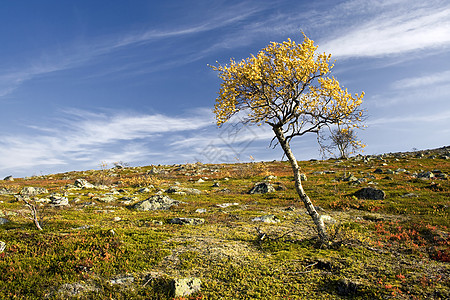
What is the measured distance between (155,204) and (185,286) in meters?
16.4

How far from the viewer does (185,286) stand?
855cm

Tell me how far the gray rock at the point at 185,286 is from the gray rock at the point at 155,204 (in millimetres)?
15395

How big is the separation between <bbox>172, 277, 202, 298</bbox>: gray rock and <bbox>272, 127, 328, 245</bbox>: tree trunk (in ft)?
20.7

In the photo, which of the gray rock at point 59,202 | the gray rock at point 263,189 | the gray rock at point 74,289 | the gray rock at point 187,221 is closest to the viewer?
the gray rock at point 74,289

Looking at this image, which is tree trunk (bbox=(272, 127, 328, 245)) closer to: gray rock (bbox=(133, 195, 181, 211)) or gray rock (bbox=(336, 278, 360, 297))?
gray rock (bbox=(336, 278, 360, 297))

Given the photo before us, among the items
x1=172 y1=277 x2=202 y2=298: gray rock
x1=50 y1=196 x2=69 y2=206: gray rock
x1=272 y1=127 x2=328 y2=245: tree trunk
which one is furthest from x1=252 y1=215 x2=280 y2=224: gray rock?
x1=50 y1=196 x2=69 y2=206: gray rock

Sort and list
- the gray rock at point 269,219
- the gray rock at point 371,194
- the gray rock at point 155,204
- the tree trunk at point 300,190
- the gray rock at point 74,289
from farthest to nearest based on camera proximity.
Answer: the gray rock at point 371,194 < the gray rock at point 155,204 < the gray rock at point 269,219 < the tree trunk at point 300,190 < the gray rock at point 74,289

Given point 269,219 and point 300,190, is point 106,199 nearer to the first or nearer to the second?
point 269,219

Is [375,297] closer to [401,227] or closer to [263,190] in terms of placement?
[401,227]

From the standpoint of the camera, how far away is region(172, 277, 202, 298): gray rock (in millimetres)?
8307

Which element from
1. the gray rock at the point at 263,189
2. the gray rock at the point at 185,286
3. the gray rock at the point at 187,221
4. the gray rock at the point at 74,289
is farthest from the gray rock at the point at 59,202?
the gray rock at the point at 185,286

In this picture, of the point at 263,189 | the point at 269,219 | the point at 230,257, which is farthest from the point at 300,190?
the point at 263,189

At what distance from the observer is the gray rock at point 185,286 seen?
27.3ft

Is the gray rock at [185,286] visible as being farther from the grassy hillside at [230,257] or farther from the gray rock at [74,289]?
the gray rock at [74,289]
